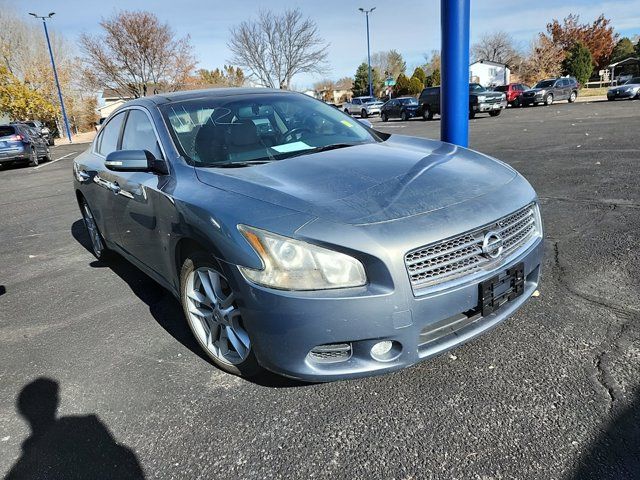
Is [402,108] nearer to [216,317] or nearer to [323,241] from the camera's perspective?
[216,317]

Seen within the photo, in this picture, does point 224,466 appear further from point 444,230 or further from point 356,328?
point 444,230

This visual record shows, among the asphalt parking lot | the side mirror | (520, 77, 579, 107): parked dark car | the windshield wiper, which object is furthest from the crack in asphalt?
(520, 77, 579, 107): parked dark car

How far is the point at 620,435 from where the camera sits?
2.03 meters

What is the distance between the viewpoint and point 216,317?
8.66 feet

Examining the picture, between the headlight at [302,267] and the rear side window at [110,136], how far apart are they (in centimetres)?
264

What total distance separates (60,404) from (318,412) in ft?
4.77

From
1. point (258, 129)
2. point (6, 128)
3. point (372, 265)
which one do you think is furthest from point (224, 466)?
point (6, 128)

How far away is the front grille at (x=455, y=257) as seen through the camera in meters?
2.14

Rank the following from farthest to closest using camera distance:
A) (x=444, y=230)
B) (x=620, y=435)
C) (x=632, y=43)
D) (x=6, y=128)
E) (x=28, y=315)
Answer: (x=632, y=43) < (x=6, y=128) < (x=28, y=315) < (x=444, y=230) < (x=620, y=435)

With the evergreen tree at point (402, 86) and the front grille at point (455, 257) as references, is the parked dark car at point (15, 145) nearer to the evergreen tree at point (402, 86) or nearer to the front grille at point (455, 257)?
the front grille at point (455, 257)

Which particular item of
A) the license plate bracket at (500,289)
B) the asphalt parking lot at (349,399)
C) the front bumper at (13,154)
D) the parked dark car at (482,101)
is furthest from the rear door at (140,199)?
the parked dark car at (482,101)

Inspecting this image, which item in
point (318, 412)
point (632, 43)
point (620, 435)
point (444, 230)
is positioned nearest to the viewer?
point (620, 435)

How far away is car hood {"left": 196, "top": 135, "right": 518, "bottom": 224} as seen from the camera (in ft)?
7.53

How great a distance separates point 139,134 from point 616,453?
11.5 ft
